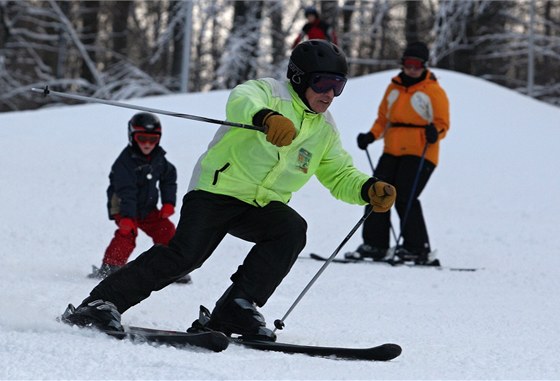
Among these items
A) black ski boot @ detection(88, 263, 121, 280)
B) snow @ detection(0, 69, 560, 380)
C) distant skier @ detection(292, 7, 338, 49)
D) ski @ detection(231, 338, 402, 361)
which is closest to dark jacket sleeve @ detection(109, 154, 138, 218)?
black ski boot @ detection(88, 263, 121, 280)

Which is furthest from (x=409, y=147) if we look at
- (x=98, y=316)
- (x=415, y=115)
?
(x=98, y=316)

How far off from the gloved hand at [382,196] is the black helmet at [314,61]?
53 centimetres

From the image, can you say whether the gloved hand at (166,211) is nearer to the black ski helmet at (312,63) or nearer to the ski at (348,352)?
the black ski helmet at (312,63)

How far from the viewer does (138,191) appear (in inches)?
251

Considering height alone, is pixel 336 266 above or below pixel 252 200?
below

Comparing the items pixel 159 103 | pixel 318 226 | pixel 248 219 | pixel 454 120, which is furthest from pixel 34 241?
pixel 454 120

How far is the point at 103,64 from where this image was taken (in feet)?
110

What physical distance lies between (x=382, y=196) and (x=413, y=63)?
12.2 feet

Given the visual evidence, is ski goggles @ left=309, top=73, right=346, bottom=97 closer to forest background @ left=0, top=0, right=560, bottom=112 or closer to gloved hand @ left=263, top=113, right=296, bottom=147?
gloved hand @ left=263, top=113, right=296, bottom=147

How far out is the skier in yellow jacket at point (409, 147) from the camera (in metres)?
7.63

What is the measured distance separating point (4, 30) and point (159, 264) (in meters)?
25.7

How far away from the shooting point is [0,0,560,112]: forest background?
25203 millimetres

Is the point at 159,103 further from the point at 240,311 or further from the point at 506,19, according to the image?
the point at 506,19

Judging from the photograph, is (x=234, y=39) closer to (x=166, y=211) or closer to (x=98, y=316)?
(x=166, y=211)
